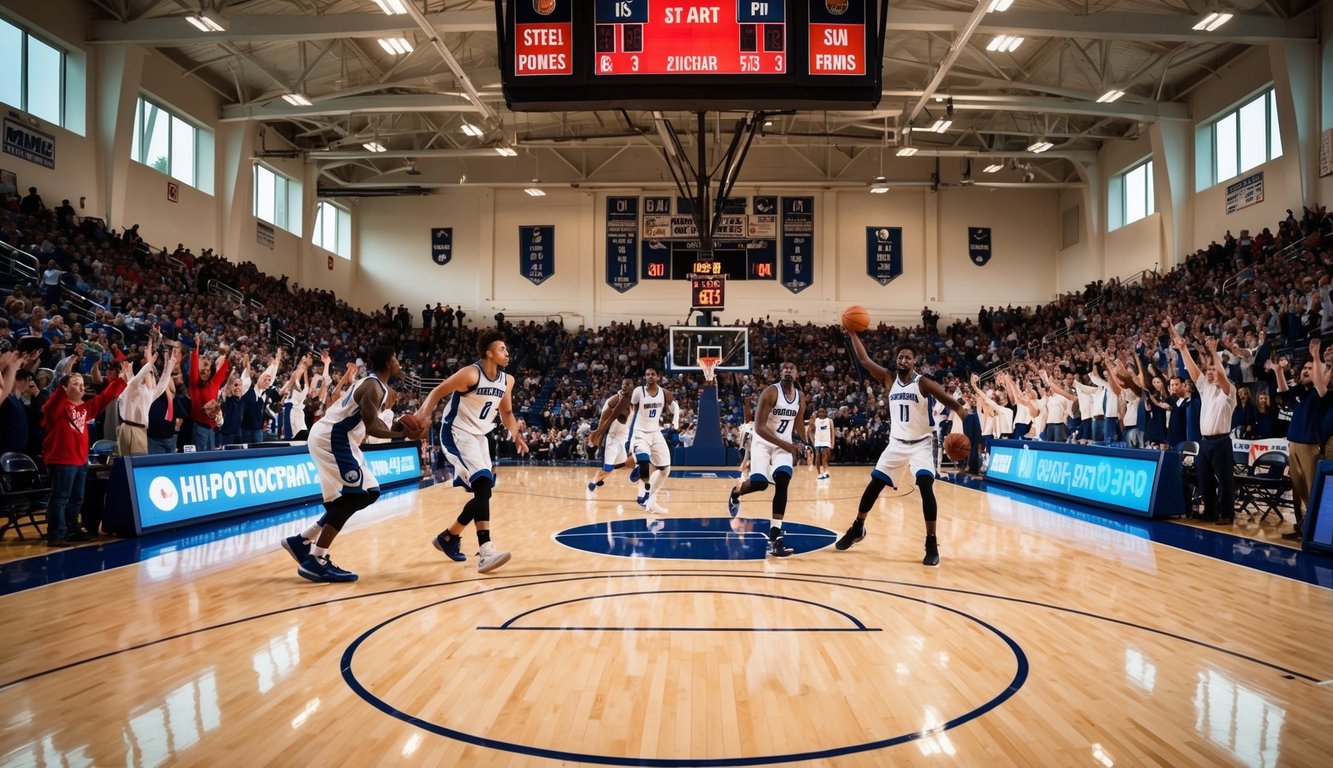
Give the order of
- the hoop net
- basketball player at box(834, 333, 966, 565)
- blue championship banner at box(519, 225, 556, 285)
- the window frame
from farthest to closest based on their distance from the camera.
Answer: blue championship banner at box(519, 225, 556, 285) → the hoop net → the window frame → basketball player at box(834, 333, 966, 565)

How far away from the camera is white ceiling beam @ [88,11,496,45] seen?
18.0 metres

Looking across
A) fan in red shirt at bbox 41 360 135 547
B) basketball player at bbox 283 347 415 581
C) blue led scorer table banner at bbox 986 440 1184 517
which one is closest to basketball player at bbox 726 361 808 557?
basketball player at bbox 283 347 415 581

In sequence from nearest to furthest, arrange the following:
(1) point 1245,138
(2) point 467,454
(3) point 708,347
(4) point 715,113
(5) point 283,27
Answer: (2) point 467,454 < (5) point 283,27 < (1) point 1245,138 < (3) point 708,347 < (4) point 715,113

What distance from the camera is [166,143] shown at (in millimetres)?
24297

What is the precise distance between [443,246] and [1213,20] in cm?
2862

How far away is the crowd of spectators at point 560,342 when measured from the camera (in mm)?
13469

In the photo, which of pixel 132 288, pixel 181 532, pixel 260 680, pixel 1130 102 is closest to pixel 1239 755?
pixel 260 680

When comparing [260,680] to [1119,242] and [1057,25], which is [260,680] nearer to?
[1057,25]

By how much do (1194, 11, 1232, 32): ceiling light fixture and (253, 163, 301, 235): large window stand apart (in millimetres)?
27886

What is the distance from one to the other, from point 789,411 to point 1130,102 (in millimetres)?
22670

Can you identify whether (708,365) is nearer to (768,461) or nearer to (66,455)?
(768,461)

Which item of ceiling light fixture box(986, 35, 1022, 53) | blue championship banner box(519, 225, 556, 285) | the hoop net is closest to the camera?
ceiling light fixture box(986, 35, 1022, 53)

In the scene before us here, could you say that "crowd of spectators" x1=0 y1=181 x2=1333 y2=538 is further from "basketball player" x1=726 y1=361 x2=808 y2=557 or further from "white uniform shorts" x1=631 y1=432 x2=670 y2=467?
"basketball player" x1=726 y1=361 x2=808 y2=557

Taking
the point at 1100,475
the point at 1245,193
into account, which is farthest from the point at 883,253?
the point at 1100,475
